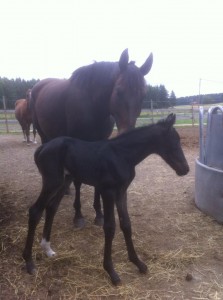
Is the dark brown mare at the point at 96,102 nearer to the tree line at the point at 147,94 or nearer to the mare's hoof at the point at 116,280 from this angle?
the mare's hoof at the point at 116,280

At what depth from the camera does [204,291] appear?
8.93 feet

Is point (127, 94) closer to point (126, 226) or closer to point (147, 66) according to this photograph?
point (147, 66)

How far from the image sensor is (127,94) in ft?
10.9

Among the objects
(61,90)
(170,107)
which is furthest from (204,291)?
(170,107)

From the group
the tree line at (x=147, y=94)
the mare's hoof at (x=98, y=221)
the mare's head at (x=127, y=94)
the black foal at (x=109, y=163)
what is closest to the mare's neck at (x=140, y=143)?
the black foal at (x=109, y=163)

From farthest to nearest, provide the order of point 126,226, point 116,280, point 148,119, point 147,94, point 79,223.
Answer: point 147,94
point 148,119
point 79,223
point 126,226
point 116,280

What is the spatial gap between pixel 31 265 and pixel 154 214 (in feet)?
6.85

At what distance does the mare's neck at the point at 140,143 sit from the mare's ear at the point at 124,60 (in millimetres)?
819

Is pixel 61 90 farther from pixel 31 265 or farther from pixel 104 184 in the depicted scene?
pixel 31 265

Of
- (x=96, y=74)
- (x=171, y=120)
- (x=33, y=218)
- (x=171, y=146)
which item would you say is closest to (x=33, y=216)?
(x=33, y=218)

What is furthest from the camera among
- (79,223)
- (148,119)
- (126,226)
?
(148,119)

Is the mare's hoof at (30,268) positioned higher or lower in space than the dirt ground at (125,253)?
higher

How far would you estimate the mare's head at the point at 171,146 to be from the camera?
2934 millimetres

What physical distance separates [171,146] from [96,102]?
1.28m
